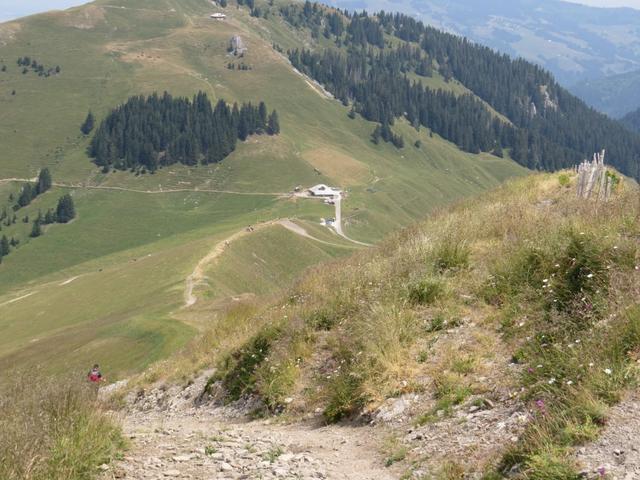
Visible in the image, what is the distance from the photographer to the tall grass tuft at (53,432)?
747 cm

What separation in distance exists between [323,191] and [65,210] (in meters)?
69.2

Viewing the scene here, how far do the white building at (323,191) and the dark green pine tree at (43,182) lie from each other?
258ft

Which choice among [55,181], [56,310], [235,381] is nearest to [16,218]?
[55,181]

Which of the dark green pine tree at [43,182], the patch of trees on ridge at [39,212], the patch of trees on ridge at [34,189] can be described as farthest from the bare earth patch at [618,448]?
the dark green pine tree at [43,182]

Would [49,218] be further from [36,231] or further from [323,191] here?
[323,191]

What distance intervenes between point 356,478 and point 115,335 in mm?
52482

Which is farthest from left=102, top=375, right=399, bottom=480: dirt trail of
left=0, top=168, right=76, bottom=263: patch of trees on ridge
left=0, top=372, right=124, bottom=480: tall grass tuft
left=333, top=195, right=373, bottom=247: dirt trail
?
left=0, top=168, right=76, bottom=263: patch of trees on ridge

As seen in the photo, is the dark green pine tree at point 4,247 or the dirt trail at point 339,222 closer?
the dirt trail at point 339,222

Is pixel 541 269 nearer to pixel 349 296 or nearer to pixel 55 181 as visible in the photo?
pixel 349 296

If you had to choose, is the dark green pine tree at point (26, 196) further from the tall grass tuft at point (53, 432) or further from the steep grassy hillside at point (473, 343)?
the tall grass tuft at point (53, 432)

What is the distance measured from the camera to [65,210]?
178m

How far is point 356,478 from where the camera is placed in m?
8.30

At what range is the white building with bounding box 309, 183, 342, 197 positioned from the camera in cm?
17562

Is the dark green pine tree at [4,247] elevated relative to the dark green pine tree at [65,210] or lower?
lower
